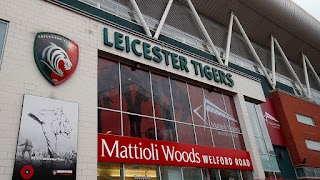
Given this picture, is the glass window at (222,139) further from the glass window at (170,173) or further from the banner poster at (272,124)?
the banner poster at (272,124)

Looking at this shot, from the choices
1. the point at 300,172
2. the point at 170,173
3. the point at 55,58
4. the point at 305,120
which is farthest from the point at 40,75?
the point at 305,120

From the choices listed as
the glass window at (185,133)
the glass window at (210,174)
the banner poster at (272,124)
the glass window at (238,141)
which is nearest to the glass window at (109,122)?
the glass window at (185,133)

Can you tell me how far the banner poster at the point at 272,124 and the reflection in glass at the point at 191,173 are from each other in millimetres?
9504

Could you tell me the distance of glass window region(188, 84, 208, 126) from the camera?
1406 centimetres

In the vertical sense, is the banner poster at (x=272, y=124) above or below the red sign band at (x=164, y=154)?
above

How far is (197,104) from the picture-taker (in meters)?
14.6

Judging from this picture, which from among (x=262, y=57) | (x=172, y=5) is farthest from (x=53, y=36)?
(x=262, y=57)

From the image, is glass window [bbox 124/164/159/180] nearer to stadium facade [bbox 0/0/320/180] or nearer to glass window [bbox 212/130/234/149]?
stadium facade [bbox 0/0/320/180]

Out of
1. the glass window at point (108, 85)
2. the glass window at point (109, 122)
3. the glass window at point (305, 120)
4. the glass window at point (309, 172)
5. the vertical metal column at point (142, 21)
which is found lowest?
the glass window at point (309, 172)

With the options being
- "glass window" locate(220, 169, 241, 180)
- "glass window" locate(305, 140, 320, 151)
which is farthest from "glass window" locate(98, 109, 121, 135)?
"glass window" locate(305, 140, 320, 151)

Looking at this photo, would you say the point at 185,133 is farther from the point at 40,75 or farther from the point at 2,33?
the point at 2,33

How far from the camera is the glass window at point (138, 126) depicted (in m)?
10.9

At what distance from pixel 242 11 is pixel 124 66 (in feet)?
52.0

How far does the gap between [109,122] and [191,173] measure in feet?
15.0
